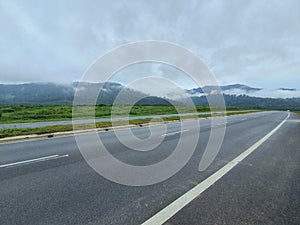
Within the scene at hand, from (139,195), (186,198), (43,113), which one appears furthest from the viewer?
(43,113)

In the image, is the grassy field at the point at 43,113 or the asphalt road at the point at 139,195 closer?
the asphalt road at the point at 139,195

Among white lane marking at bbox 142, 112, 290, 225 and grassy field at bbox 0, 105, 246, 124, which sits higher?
grassy field at bbox 0, 105, 246, 124

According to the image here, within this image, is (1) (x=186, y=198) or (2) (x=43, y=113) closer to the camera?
(1) (x=186, y=198)

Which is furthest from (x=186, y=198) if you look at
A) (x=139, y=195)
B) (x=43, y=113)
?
(x=43, y=113)

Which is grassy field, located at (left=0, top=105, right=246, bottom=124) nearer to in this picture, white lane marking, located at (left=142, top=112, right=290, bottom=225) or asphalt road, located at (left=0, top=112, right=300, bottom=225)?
asphalt road, located at (left=0, top=112, right=300, bottom=225)

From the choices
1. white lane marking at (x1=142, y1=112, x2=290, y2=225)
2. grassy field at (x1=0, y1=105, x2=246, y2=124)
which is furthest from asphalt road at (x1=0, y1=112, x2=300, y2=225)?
grassy field at (x1=0, y1=105, x2=246, y2=124)

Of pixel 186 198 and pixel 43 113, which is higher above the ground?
pixel 43 113

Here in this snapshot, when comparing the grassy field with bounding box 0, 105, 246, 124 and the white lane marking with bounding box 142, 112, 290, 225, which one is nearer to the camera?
the white lane marking with bounding box 142, 112, 290, 225

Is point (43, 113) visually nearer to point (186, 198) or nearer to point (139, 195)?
point (139, 195)

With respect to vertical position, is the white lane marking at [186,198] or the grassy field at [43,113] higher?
the grassy field at [43,113]

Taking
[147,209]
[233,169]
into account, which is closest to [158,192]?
[147,209]

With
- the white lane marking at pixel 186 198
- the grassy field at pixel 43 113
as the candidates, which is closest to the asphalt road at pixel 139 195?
the white lane marking at pixel 186 198

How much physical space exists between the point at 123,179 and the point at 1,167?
3.59 metres

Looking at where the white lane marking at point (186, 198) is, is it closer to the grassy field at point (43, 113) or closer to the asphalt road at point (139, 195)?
the asphalt road at point (139, 195)
